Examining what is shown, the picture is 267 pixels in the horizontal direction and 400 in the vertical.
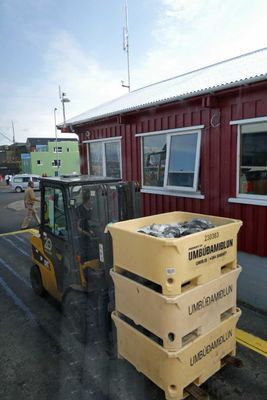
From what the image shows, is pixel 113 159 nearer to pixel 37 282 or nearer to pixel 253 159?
pixel 37 282

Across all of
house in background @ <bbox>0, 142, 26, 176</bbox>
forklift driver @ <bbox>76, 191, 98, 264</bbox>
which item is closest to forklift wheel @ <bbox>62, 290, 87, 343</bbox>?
forklift driver @ <bbox>76, 191, 98, 264</bbox>

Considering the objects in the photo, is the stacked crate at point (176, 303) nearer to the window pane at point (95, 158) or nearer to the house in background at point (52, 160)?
the window pane at point (95, 158)

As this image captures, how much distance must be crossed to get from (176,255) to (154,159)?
4.38 m

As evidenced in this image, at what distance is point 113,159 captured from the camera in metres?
8.12

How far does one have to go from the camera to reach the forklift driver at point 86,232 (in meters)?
4.10

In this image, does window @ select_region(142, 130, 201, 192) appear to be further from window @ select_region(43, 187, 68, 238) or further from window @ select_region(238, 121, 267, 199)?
window @ select_region(43, 187, 68, 238)

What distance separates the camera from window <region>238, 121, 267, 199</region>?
15.6 ft

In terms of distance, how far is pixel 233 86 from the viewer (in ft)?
15.1

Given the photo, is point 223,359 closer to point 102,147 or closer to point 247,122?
point 247,122

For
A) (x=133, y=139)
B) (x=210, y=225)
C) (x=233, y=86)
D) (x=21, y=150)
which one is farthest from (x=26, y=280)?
(x=21, y=150)

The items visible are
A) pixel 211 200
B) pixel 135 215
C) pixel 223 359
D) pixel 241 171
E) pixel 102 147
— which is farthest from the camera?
pixel 102 147

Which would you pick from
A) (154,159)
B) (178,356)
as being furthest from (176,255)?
(154,159)

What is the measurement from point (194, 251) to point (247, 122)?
296 cm

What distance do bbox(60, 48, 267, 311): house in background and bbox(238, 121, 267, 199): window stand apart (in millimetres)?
15
